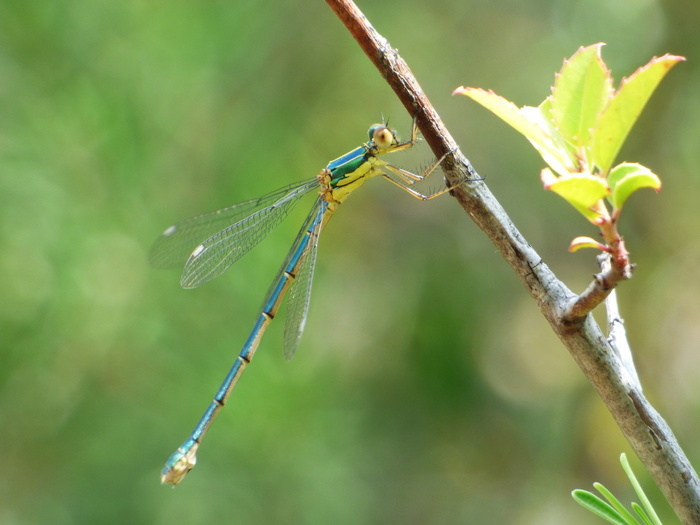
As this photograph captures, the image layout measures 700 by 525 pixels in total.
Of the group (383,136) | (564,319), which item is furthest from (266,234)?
(564,319)

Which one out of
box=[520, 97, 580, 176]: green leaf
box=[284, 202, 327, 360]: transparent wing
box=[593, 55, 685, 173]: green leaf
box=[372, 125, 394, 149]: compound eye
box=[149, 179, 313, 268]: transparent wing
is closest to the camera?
box=[593, 55, 685, 173]: green leaf

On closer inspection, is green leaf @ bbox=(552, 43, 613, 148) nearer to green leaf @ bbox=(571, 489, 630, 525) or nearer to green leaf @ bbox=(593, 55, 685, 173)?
green leaf @ bbox=(593, 55, 685, 173)

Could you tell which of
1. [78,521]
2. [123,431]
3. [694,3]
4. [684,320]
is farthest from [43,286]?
[694,3]

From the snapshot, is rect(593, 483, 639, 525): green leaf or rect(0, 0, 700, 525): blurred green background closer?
rect(593, 483, 639, 525): green leaf

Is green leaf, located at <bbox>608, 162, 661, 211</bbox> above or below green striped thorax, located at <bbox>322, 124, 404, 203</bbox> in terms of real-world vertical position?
below

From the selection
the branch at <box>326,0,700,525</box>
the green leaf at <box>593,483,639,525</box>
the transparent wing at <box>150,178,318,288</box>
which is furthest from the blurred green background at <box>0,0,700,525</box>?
the green leaf at <box>593,483,639,525</box>

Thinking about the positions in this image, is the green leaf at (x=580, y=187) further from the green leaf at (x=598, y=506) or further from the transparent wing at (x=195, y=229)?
the transparent wing at (x=195, y=229)

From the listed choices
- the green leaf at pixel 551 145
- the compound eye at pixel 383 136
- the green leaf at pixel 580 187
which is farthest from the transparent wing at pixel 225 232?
the green leaf at pixel 580 187
